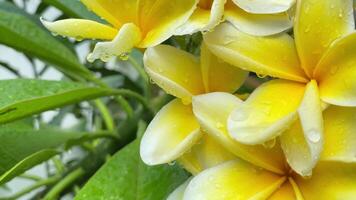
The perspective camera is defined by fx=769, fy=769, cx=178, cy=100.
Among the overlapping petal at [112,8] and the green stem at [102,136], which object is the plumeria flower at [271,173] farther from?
the green stem at [102,136]

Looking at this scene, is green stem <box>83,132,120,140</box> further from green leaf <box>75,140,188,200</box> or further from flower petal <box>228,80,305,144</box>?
flower petal <box>228,80,305,144</box>

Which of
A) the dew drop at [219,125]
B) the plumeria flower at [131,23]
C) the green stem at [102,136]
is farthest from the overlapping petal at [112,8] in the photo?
the green stem at [102,136]

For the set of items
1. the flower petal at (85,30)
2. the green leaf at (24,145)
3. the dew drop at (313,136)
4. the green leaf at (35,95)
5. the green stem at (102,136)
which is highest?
the flower petal at (85,30)

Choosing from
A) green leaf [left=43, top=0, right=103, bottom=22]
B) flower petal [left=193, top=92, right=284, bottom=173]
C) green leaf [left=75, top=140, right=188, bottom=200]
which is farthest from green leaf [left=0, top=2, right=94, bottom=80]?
flower petal [left=193, top=92, right=284, bottom=173]

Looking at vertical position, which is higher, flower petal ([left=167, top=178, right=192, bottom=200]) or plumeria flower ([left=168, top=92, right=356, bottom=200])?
plumeria flower ([left=168, top=92, right=356, bottom=200])

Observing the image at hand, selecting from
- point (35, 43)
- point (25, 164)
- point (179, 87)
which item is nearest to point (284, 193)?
point (179, 87)

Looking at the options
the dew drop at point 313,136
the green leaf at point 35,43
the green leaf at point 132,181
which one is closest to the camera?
the dew drop at point 313,136

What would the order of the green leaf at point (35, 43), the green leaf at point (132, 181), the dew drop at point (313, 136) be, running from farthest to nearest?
Result: the green leaf at point (35, 43) < the green leaf at point (132, 181) < the dew drop at point (313, 136)
